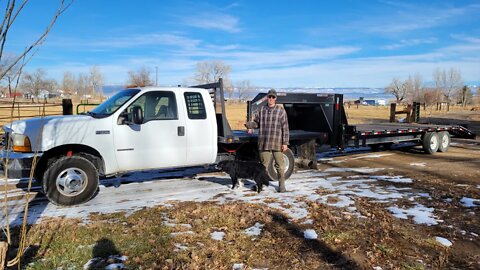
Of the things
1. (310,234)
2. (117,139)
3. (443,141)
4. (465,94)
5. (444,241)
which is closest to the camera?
(444,241)

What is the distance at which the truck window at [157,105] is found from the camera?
6652mm

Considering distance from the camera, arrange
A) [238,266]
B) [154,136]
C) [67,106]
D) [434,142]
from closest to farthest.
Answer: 1. [238,266]
2. [154,136]
3. [67,106]
4. [434,142]

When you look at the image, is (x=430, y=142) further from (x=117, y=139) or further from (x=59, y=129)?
(x=59, y=129)

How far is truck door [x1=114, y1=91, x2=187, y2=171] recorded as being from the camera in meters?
6.48

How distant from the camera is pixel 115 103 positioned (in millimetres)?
6742

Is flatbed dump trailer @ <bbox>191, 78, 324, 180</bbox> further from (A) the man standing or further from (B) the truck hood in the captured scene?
(B) the truck hood

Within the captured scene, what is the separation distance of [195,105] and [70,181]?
2.50m

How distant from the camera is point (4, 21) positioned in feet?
7.51

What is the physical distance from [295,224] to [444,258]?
6.03ft

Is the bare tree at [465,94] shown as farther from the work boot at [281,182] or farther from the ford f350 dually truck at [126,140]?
the ford f350 dually truck at [126,140]

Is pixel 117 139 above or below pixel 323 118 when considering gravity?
below

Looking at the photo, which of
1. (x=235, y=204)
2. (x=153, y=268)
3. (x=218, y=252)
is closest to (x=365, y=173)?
(x=235, y=204)

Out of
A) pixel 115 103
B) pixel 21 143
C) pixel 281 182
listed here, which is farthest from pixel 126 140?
pixel 281 182

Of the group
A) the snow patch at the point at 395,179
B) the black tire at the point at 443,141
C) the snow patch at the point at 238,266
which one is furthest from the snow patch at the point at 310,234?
the black tire at the point at 443,141
